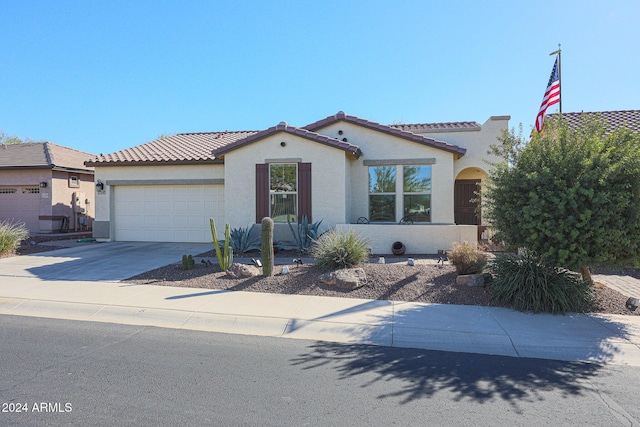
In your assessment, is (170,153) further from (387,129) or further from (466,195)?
(466,195)

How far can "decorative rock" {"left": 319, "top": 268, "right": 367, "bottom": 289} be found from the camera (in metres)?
8.00

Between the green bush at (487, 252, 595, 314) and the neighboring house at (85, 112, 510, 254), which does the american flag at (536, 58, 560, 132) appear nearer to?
the neighboring house at (85, 112, 510, 254)

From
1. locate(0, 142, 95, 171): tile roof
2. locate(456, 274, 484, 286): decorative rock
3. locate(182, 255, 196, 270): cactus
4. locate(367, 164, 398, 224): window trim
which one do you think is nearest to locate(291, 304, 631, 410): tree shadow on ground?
locate(456, 274, 484, 286): decorative rock

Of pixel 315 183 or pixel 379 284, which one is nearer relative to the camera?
pixel 379 284

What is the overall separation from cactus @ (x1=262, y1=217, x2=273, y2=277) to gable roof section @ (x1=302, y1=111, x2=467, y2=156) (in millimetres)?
6779

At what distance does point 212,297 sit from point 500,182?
6.11 metres

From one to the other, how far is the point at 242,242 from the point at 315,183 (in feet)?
10.3

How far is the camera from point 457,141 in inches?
568

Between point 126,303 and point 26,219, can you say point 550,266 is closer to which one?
point 126,303

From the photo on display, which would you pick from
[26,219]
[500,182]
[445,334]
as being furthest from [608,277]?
[26,219]

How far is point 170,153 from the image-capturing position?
51.4 feet

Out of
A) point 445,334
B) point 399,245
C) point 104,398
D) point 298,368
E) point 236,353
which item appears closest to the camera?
point 104,398

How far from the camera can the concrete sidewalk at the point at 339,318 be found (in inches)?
209

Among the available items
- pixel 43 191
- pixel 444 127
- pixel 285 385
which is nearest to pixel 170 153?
pixel 43 191
